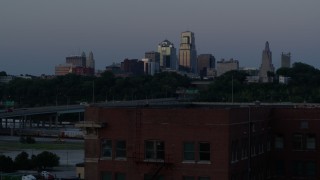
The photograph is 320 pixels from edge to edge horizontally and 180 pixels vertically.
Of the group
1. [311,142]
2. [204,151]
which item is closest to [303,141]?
[311,142]

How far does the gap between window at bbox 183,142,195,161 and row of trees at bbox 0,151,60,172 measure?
34.6 metres

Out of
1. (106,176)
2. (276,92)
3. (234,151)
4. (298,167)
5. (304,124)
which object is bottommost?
(106,176)

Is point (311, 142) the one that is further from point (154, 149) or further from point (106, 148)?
point (106, 148)

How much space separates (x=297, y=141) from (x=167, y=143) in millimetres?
9844

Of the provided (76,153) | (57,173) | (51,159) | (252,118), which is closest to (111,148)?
(252,118)

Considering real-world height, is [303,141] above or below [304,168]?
above

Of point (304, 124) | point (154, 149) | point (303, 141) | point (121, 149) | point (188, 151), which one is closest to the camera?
point (188, 151)

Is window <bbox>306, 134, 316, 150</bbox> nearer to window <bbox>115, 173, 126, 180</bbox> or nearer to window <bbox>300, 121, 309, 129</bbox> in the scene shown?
window <bbox>300, 121, 309, 129</bbox>

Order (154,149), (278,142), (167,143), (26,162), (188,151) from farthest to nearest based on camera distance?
(26,162) → (278,142) → (154,149) → (167,143) → (188,151)

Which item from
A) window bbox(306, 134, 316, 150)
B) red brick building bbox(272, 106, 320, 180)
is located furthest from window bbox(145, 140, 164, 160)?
window bbox(306, 134, 316, 150)

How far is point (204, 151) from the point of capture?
32.1m

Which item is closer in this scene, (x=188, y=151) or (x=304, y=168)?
(x=188, y=151)

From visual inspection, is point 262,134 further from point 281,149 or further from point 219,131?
point 219,131

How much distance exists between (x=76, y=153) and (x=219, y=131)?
64870 mm
